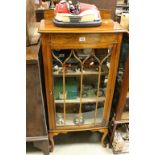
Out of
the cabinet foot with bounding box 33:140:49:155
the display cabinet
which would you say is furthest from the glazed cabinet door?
the cabinet foot with bounding box 33:140:49:155

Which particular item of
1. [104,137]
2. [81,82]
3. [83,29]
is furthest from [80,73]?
[104,137]

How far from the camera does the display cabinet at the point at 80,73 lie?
1.37m

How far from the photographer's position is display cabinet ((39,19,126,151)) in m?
1.37

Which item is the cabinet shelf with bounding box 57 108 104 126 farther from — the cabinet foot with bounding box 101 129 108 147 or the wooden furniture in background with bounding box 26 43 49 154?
the wooden furniture in background with bounding box 26 43 49 154

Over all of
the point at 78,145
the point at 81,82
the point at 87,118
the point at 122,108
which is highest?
the point at 81,82

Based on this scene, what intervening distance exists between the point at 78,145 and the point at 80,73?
71 centimetres

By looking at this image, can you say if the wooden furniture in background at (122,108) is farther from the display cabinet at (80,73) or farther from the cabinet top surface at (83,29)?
the cabinet top surface at (83,29)

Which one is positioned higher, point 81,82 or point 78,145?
point 81,82

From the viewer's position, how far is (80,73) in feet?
5.15

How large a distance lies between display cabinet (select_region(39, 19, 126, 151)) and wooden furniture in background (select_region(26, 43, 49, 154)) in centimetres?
8

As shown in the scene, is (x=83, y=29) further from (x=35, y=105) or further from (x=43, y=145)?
(x=43, y=145)

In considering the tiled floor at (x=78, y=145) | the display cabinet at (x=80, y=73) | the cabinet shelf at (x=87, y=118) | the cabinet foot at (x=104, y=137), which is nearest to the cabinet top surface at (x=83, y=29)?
the display cabinet at (x=80, y=73)
